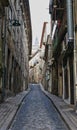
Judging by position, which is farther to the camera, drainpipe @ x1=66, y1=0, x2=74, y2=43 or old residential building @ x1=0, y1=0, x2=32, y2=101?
old residential building @ x1=0, y1=0, x2=32, y2=101

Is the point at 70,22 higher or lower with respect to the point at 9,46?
higher

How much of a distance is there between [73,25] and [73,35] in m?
0.50

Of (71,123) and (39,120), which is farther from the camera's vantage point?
(39,120)

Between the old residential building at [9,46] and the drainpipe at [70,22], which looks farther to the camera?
the old residential building at [9,46]

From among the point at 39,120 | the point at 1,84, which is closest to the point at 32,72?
the point at 1,84

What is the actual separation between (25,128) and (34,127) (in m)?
0.36

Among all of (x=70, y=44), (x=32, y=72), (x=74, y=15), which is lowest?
(x=32, y=72)

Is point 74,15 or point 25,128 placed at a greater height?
point 74,15

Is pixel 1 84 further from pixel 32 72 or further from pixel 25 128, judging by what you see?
pixel 32 72

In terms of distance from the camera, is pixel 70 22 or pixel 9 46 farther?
pixel 9 46

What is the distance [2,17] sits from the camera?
22.0 metres

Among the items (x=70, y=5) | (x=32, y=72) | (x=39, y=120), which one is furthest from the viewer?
(x=32, y=72)

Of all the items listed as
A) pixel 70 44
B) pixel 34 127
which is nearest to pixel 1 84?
pixel 70 44

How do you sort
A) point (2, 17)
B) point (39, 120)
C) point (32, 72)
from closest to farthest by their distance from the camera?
point (39, 120)
point (2, 17)
point (32, 72)
